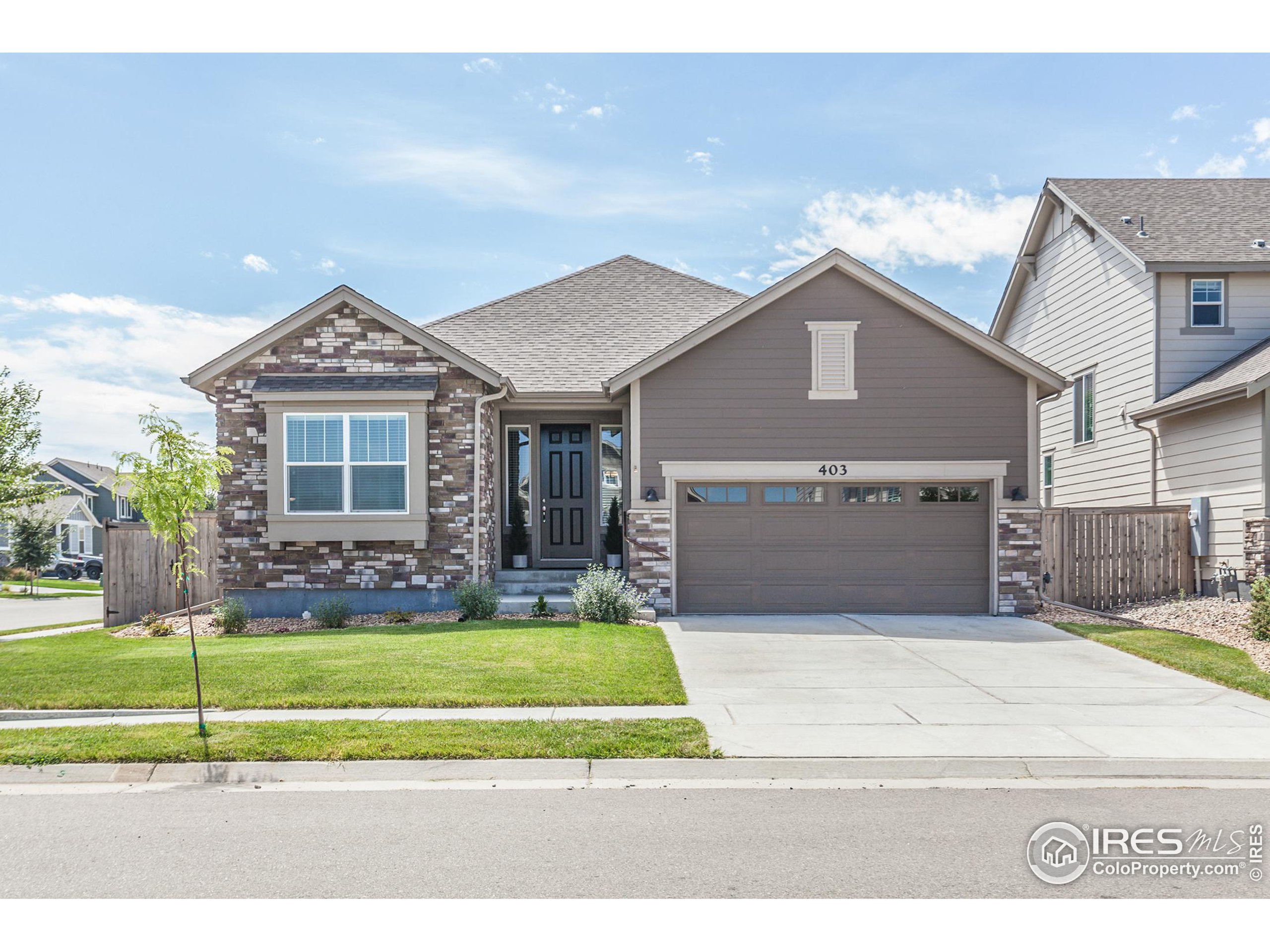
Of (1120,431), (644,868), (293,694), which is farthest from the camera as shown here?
(1120,431)

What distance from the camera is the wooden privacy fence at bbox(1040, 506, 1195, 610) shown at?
16.4 metres

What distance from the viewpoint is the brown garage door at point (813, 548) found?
51.3 feet

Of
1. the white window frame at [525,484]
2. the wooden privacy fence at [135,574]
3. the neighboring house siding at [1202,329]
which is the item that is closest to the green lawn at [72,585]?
the wooden privacy fence at [135,574]

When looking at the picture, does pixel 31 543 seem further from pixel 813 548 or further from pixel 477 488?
pixel 813 548

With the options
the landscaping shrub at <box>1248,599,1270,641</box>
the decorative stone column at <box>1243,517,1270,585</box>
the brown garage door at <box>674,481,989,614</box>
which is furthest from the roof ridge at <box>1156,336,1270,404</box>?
the landscaping shrub at <box>1248,599,1270,641</box>

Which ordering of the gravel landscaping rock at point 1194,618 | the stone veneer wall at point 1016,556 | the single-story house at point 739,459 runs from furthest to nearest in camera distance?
the stone veneer wall at point 1016,556 → the single-story house at point 739,459 → the gravel landscaping rock at point 1194,618

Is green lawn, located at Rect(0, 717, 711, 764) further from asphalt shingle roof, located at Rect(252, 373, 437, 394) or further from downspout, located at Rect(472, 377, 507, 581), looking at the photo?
asphalt shingle roof, located at Rect(252, 373, 437, 394)

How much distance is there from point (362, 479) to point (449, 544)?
5.89 feet

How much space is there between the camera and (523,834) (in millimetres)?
5500

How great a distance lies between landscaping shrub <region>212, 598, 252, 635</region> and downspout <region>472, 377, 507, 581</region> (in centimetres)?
359

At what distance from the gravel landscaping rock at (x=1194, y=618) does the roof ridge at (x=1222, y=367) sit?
13.2 feet

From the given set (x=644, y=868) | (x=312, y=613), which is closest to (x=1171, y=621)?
(x=644, y=868)

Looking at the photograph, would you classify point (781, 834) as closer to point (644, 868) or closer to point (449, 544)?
point (644, 868)

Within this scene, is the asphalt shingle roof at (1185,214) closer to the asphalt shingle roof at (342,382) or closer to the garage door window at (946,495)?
the garage door window at (946,495)
